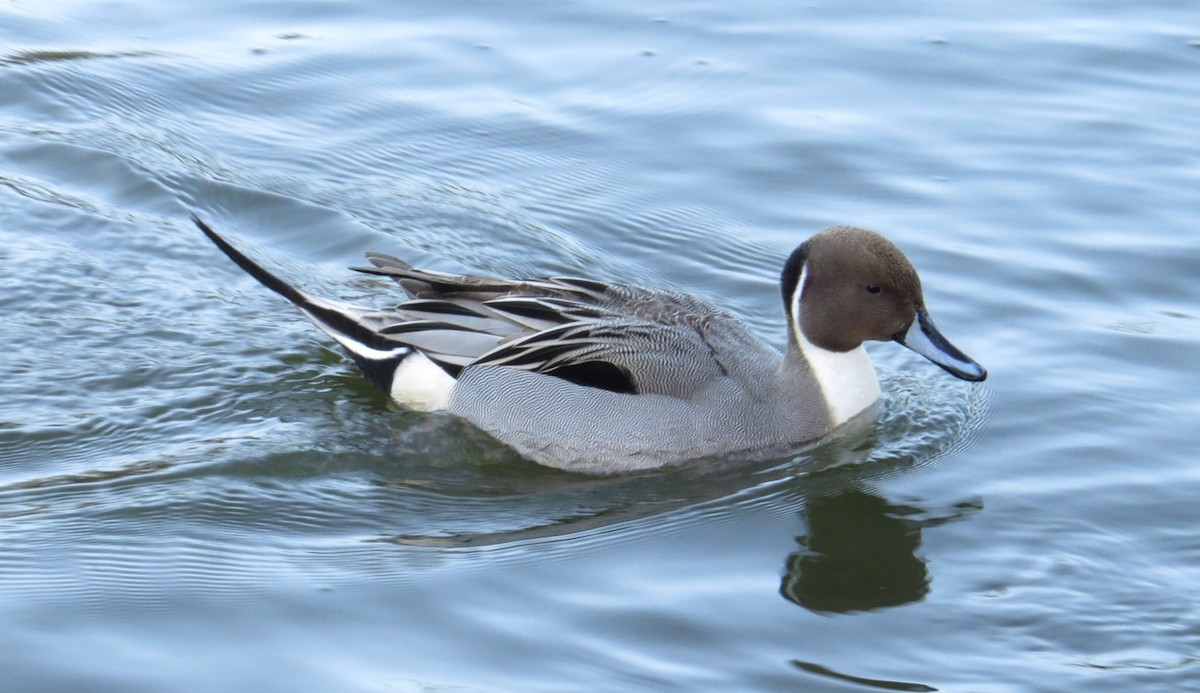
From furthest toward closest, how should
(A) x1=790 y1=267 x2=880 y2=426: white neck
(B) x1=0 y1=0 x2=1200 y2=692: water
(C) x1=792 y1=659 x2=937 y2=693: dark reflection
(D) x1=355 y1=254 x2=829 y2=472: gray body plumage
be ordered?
1. (A) x1=790 y1=267 x2=880 y2=426: white neck
2. (D) x1=355 y1=254 x2=829 y2=472: gray body plumage
3. (B) x1=0 y1=0 x2=1200 y2=692: water
4. (C) x1=792 y1=659 x2=937 y2=693: dark reflection

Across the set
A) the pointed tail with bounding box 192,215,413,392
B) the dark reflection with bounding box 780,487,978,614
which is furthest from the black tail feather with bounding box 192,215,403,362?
the dark reflection with bounding box 780,487,978,614

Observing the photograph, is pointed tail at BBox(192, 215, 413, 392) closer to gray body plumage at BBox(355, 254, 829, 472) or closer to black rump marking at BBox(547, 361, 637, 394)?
gray body plumage at BBox(355, 254, 829, 472)

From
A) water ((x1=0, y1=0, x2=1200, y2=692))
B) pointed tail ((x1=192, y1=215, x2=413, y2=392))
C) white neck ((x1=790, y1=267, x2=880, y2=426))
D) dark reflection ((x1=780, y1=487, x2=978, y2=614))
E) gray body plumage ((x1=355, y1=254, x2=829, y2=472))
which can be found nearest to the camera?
water ((x1=0, y1=0, x2=1200, y2=692))

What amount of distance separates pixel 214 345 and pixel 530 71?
3.58 m

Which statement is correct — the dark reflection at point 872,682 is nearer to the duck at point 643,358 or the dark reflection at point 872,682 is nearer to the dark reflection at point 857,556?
the dark reflection at point 857,556

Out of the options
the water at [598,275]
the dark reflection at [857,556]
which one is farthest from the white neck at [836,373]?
the dark reflection at [857,556]

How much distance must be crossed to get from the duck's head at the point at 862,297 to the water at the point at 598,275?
1.26ft

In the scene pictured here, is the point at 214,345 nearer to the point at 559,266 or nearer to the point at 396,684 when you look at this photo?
the point at 559,266

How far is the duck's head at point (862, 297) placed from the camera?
6.55 metres

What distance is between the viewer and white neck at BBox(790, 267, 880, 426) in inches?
265

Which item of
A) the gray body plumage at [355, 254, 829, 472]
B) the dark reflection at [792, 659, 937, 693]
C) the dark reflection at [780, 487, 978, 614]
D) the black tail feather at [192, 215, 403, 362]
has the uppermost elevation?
the black tail feather at [192, 215, 403, 362]

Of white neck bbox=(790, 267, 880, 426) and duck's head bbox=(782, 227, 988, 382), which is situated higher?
duck's head bbox=(782, 227, 988, 382)

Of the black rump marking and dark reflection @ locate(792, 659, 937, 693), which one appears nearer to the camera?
dark reflection @ locate(792, 659, 937, 693)

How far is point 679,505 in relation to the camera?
20.0 feet
